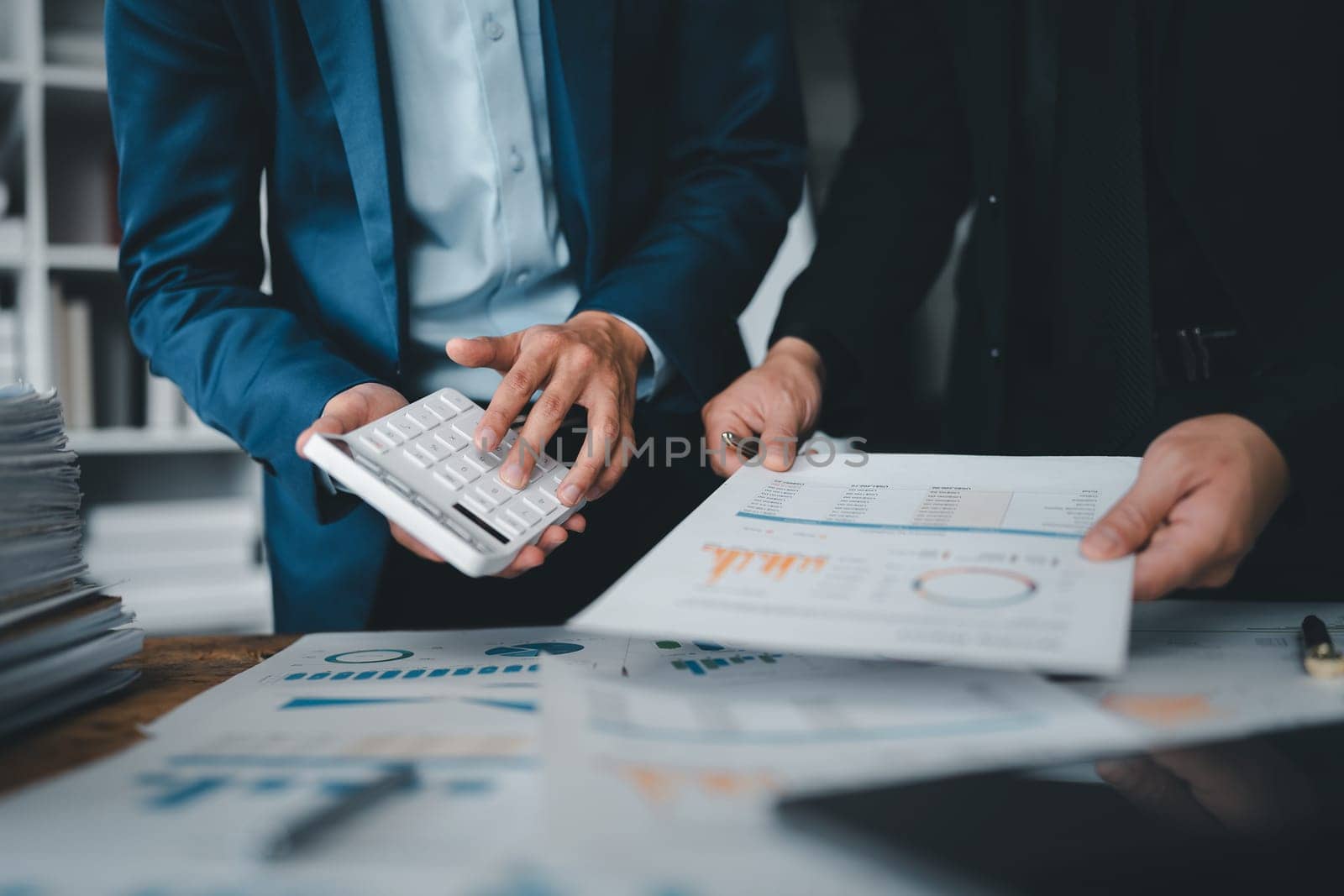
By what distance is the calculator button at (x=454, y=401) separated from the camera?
67 cm

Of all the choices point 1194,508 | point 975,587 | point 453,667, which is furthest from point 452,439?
point 1194,508

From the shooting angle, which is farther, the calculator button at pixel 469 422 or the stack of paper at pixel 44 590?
the calculator button at pixel 469 422

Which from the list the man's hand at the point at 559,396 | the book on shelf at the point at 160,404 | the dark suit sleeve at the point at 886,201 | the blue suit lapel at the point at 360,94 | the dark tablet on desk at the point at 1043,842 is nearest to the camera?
the dark tablet on desk at the point at 1043,842

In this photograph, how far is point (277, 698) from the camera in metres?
0.53

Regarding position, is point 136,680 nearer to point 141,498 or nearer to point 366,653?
point 366,653

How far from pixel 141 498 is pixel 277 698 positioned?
183 centimetres

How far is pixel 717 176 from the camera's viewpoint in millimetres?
932

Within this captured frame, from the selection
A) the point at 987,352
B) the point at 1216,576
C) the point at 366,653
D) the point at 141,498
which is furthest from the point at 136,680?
the point at 141,498

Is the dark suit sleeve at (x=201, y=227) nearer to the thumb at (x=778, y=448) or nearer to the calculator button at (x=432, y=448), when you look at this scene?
the calculator button at (x=432, y=448)

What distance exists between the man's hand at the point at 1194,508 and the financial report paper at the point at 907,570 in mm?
21

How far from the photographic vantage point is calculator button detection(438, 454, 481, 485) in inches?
23.1

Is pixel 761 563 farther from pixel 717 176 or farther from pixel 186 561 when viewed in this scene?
pixel 186 561

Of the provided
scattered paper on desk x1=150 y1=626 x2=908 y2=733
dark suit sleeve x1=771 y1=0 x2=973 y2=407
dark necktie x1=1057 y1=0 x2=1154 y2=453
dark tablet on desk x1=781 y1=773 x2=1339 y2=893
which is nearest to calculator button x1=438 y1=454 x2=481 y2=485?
scattered paper on desk x1=150 y1=626 x2=908 y2=733

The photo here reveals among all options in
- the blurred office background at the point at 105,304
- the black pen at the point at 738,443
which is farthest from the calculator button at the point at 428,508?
the blurred office background at the point at 105,304
